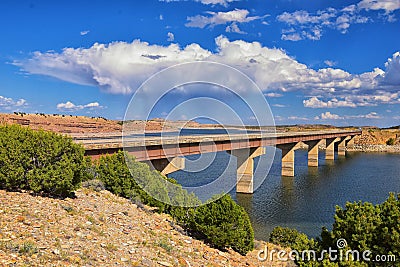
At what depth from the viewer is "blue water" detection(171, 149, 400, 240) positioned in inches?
1140

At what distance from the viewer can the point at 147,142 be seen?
26219mm

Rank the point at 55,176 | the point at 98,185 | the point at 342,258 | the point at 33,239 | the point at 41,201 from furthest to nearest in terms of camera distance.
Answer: the point at 98,185, the point at 55,176, the point at 41,201, the point at 342,258, the point at 33,239

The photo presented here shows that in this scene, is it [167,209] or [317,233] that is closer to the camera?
[167,209]

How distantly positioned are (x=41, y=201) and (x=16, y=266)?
591cm

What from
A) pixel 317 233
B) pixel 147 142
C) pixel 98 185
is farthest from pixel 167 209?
pixel 317 233

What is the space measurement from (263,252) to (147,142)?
12567 mm

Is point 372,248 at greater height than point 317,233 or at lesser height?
greater

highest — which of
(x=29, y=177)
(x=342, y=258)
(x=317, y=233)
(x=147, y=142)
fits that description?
(x=147, y=142)

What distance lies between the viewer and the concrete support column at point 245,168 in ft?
135

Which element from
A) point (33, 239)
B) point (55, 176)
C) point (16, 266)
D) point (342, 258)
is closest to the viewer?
point (16, 266)

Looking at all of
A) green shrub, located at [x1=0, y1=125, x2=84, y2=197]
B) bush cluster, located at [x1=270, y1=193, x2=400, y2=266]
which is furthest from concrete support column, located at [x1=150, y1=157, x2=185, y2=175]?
bush cluster, located at [x1=270, y1=193, x2=400, y2=266]

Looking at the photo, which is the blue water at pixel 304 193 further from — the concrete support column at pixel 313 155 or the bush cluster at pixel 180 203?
the concrete support column at pixel 313 155

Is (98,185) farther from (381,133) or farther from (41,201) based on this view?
(381,133)

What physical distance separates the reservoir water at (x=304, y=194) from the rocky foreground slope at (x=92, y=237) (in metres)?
11.2
